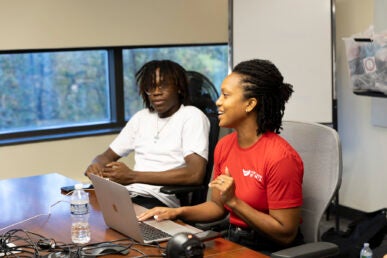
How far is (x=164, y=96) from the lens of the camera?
10.4 feet

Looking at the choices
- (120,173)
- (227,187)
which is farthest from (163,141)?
(227,187)

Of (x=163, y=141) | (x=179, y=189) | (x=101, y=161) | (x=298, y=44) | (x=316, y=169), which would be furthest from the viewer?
(x=298, y=44)

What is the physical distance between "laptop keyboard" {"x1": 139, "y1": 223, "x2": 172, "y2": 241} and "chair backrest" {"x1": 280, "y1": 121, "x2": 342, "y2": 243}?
559mm

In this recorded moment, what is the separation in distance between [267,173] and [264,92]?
301 mm

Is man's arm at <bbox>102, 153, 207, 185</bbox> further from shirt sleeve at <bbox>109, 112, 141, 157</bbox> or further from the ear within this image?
the ear

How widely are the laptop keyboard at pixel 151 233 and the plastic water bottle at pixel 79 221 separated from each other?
191 mm

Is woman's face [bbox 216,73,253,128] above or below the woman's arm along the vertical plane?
above

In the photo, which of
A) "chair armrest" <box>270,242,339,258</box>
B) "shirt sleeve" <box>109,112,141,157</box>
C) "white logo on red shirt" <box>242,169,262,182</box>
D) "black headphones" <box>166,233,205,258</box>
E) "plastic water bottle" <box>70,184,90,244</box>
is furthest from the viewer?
"shirt sleeve" <box>109,112,141,157</box>

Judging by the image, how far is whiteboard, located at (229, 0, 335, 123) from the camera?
4.25 meters

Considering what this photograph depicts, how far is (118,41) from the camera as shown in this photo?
4422 mm

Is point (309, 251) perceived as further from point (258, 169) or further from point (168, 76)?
point (168, 76)

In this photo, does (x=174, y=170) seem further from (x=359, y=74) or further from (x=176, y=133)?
(x=359, y=74)

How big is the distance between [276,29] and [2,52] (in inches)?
68.6

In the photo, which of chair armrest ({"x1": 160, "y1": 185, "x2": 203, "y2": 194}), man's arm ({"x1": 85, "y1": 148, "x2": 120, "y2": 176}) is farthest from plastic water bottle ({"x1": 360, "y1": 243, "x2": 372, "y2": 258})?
man's arm ({"x1": 85, "y1": 148, "x2": 120, "y2": 176})
